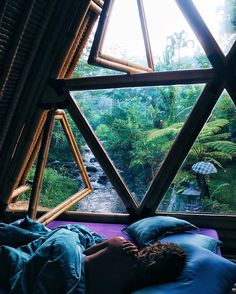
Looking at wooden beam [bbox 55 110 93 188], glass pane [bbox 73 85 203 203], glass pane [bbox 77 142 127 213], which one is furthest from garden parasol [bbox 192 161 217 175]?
wooden beam [bbox 55 110 93 188]

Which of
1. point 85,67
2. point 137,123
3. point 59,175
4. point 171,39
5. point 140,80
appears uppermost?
point 171,39

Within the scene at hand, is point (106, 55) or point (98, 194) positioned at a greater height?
point (106, 55)

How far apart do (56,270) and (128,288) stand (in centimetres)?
42

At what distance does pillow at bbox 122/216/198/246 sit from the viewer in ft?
8.07

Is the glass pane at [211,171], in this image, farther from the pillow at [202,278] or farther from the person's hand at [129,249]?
the person's hand at [129,249]

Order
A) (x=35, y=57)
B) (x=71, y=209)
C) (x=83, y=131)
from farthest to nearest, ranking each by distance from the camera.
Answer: (x=71, y=209) < (x=83, y=131) < (x=35, y=57)

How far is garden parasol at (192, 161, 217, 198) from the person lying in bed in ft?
3.78

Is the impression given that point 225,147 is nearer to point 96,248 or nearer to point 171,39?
point 171,39

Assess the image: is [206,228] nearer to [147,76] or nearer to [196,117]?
[196,117]

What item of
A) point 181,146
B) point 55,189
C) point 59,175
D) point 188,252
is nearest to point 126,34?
point 181,146

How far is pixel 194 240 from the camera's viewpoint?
7.55ft

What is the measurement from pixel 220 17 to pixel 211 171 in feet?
4.29

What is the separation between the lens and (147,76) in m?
2.73

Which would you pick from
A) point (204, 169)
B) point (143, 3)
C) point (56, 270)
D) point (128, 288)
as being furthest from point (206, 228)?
point (143, 3)
